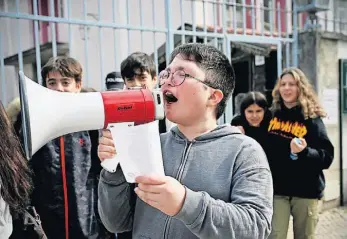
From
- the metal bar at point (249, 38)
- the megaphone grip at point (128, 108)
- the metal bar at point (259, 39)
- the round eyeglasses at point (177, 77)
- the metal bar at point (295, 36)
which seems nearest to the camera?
the megaphone grip at point (128, 108)

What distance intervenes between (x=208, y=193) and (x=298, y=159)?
189 centimetres

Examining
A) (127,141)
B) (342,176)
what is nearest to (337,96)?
(342,176)

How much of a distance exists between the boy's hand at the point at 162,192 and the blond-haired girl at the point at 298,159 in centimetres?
201

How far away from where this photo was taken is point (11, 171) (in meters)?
1.47

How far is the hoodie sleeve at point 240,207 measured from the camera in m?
1.16

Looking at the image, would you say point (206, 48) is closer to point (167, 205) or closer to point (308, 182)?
point (167, 205)

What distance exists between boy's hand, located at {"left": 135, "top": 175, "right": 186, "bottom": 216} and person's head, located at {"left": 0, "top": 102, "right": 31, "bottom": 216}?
1.87 ft

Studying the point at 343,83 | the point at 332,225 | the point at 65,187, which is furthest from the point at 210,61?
the point at 343,83

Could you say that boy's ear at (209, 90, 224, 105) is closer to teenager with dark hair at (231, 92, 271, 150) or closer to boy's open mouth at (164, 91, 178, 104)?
boy's open mouth at (164, 91, 178, 104)

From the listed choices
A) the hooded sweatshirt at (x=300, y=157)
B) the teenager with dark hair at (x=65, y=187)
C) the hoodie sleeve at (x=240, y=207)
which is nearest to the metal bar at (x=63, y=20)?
the teenager with dark hair at (x=65, y=187)

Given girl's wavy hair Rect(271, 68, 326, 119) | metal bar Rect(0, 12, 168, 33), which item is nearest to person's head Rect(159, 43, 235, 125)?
girl's wavy hair Rect(271, 68, 326, 119)

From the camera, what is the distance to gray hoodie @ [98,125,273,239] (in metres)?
1.18

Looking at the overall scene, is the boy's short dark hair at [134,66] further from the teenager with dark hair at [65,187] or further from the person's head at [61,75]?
the teenager with dark hair at [65,187]

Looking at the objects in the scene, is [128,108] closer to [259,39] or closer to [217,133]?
[217,133]
